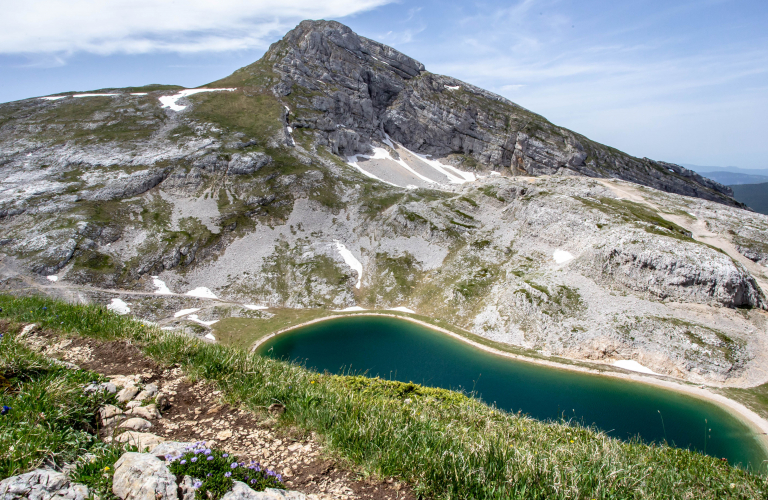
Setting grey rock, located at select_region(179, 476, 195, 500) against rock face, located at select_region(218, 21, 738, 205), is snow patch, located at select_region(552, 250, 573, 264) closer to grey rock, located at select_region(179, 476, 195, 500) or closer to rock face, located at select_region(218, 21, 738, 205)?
grey rock, located at select_region(179, 476, 195, 500)

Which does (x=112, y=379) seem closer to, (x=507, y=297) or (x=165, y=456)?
(x=165, y=456)

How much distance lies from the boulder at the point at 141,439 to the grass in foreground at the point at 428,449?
2139mm

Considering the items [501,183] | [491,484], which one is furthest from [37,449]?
[501,183]

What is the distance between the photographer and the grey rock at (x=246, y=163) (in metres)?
116

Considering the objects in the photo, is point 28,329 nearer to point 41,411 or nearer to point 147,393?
point 147,393

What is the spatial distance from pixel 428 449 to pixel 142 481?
4928 mm

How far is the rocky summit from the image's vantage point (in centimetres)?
6159

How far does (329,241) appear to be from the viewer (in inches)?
3903

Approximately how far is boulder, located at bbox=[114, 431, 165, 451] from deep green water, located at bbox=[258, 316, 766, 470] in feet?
94.7

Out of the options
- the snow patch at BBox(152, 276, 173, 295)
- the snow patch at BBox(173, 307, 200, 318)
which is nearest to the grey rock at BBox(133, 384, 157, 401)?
the snow patch at BBox(173, 307, 200, 318)

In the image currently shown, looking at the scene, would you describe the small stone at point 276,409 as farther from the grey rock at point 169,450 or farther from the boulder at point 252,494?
the boulder at point 252,494

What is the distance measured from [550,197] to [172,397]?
314ft

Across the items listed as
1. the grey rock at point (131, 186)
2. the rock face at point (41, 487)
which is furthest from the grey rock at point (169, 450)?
the grey rock at point (131, 186)

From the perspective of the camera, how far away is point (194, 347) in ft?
38.2
